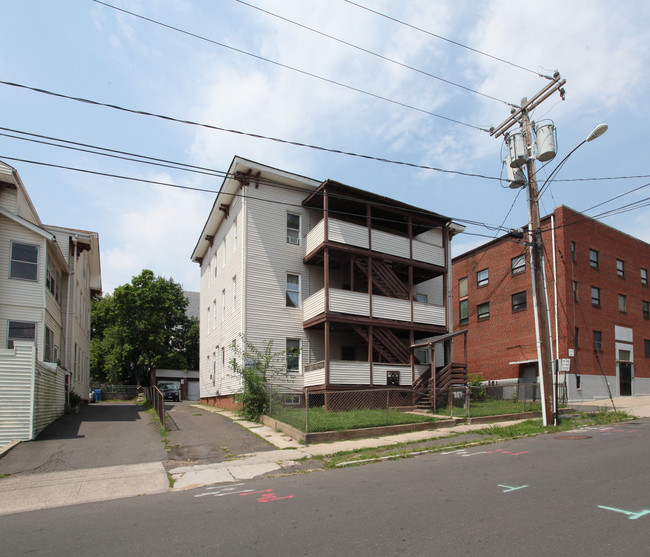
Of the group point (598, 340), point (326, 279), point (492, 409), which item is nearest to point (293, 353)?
point (326, 279)

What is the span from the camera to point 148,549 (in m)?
5.31

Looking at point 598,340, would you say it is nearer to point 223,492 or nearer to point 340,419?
point 340,419

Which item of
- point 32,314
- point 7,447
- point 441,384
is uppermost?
point 32,314

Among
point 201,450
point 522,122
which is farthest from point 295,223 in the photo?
point 201,450

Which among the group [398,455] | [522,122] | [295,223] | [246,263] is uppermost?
[522,122]

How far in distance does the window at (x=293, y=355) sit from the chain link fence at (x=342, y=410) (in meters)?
1.21

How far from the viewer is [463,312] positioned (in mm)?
37375

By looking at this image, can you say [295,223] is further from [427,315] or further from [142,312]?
[142,312]

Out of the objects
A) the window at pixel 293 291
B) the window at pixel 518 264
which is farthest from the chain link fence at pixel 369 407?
the window at pixel 518 264

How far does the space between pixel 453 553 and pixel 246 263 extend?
17.2 m

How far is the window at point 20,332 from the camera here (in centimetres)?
1789

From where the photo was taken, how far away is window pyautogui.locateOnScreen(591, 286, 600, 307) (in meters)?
31.2

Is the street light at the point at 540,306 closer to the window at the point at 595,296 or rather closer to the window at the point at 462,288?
the window at the point at 595,296

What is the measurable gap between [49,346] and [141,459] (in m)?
11.1
